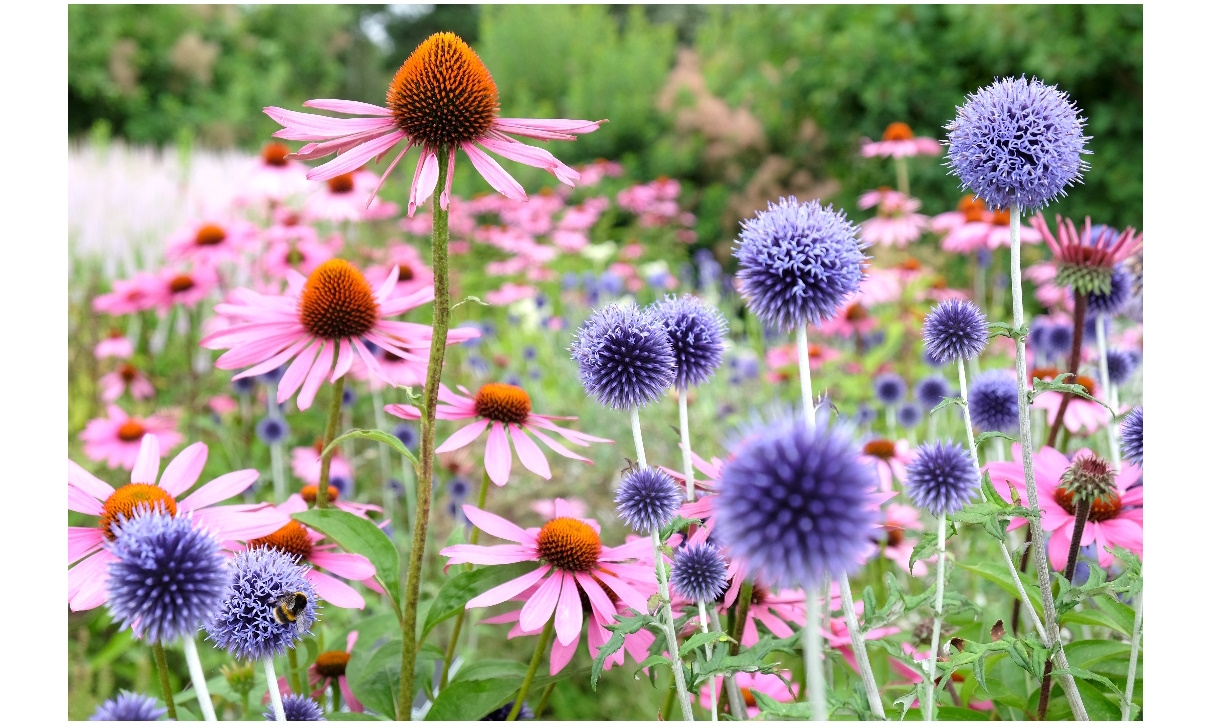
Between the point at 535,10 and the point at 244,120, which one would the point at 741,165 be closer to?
the point at 535,10

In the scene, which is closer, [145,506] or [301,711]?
[145,506]

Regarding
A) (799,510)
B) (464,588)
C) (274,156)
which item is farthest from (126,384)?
(799,510)

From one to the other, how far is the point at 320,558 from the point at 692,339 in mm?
700

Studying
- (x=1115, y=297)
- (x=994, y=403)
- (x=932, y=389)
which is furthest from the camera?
(x=932, y=389)

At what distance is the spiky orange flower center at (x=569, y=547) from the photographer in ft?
4.38

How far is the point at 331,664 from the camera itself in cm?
151

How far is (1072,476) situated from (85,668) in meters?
2.76

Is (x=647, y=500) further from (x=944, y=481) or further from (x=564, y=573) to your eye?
(x=944, y=481)

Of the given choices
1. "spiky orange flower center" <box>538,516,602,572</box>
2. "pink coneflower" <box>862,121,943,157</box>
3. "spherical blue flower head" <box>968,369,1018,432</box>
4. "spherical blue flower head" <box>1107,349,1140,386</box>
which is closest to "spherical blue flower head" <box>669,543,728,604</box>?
"spiky orange flower center" <box>538,516,602,572</box>

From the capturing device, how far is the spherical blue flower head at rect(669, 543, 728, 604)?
3.78 ft

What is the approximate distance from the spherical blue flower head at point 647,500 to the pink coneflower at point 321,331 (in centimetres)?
46

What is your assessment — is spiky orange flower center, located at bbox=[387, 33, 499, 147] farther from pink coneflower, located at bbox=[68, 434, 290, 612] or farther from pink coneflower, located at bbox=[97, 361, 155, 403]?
pink coneflower, located at bbox=[97, 361, 155, 403]

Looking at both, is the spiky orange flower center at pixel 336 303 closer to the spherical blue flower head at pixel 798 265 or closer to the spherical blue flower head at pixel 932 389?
the spherical blue flower head at pixel 798 265

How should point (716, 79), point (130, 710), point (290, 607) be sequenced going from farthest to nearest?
point (716, 79), point (130, 710), point (290, 607)
